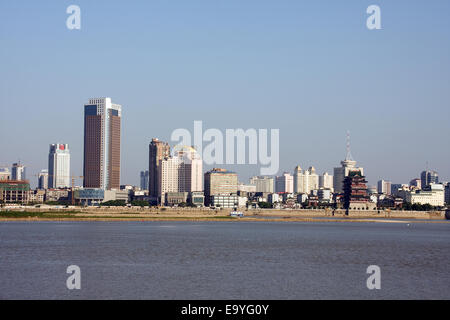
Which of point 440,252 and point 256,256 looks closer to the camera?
point 256,256

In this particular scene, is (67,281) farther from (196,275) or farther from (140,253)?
(140,253)

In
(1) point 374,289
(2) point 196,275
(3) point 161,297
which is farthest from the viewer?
(2) point 196,275

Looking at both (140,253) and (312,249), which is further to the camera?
(312,249)

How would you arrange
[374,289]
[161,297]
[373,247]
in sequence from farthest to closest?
[373,247] → [374,289] → [161,297]
